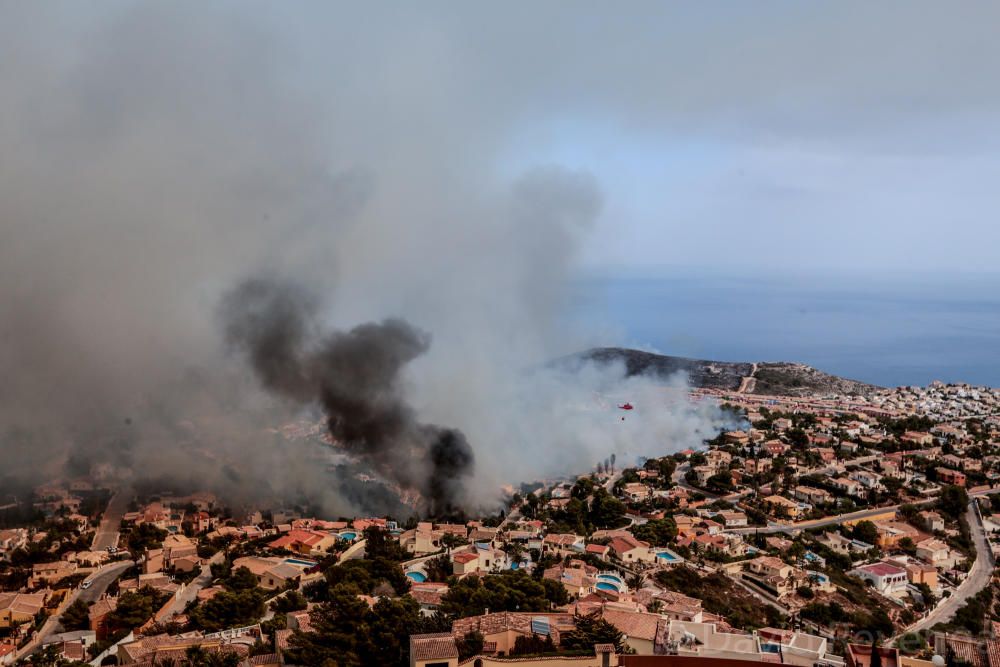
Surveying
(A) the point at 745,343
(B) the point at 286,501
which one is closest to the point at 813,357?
(A) the point at 745,343

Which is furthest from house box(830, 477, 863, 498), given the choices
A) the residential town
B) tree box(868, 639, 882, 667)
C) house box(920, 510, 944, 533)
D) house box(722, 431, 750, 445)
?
tree box(868, 639, 882, 667)

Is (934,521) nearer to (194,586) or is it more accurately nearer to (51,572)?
(194,586)

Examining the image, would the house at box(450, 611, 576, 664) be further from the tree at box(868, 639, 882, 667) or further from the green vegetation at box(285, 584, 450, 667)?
the tree at box(868, 639, 882, 667)

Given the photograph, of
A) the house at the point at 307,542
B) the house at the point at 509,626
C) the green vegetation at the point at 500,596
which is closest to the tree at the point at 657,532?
the green vegetation at the point at 500,596

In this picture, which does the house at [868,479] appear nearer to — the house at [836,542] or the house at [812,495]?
the house at [812,495]

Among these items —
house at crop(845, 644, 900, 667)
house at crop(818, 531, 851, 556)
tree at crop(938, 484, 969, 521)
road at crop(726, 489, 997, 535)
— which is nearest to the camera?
house at crop(845, 644, 900, 667)

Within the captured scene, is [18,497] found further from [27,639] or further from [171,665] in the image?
[171,665]

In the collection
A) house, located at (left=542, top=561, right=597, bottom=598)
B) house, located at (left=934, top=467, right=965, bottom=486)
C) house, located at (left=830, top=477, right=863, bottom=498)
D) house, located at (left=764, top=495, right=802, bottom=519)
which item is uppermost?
house, located at (left=934, top=467, right=965, bottom=486)
